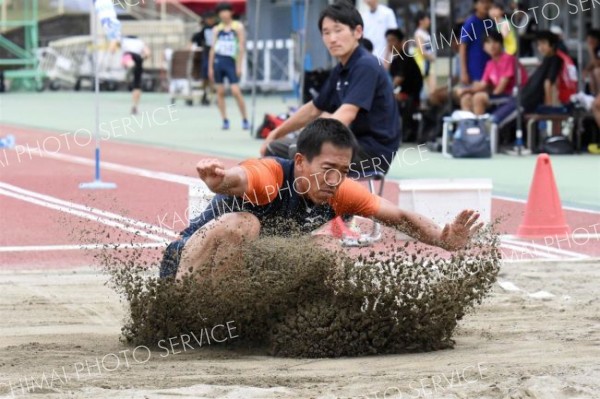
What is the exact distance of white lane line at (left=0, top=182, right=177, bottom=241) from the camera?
11.9 meters

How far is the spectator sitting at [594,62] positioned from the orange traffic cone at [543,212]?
313 inches

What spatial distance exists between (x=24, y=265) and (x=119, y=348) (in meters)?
3.50

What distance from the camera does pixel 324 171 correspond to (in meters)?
6.89

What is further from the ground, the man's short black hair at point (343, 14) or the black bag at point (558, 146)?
the man's short black hair at point (343, 14)

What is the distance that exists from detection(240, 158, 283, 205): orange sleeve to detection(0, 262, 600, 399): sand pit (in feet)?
2.67

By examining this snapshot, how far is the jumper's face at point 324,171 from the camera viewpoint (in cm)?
689

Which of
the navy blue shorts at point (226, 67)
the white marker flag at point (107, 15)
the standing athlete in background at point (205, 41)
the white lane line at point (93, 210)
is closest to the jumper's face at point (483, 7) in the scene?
the navy blue shorts at point (226, 67)

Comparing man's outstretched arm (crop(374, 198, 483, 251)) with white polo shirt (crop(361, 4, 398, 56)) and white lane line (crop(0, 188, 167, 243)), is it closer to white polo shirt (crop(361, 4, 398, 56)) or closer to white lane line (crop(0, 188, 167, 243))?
white lane line (crop(0, 188, 167, 243))

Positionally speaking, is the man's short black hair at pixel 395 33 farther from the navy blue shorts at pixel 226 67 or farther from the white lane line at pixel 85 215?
the white lane line at pixel 85 215

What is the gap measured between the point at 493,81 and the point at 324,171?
1365 cm

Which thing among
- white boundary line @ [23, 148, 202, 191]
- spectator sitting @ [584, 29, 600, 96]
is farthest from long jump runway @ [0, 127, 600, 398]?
spectator sitting @ [584, 29, 600, 96]

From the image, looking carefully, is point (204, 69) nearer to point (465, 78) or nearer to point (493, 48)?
point (465, 78)

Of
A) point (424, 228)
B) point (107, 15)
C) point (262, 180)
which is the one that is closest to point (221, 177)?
point (262, 180)

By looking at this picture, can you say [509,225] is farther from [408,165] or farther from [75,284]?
[408,165]
